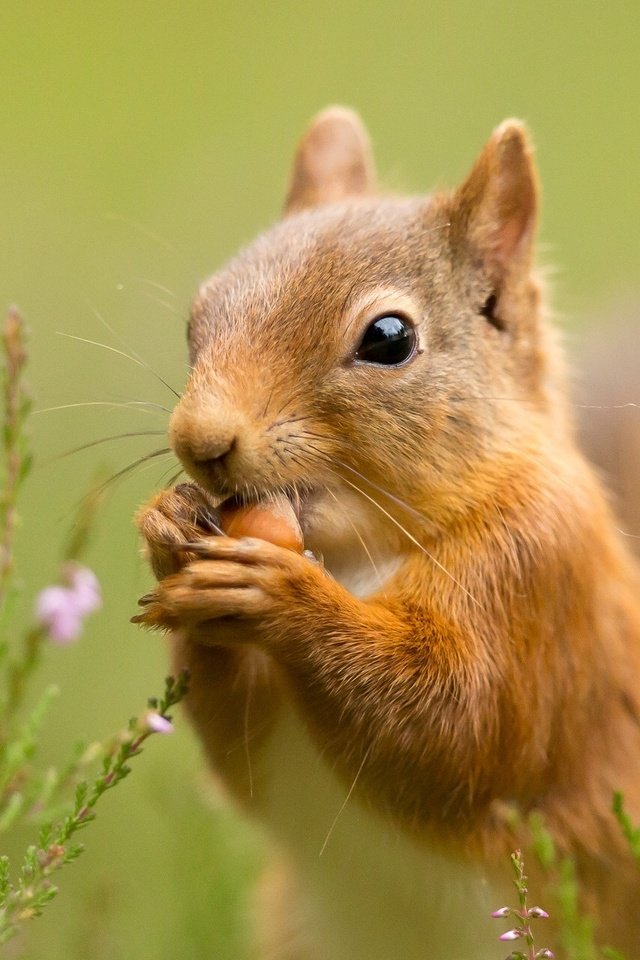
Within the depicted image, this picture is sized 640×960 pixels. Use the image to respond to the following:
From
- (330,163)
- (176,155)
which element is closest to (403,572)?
(330,163)

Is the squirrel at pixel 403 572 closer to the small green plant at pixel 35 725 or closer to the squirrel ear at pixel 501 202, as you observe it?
the squirrel ear at pixel 501 202

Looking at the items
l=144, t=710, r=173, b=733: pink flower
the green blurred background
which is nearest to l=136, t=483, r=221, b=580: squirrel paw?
l=144, t=710, r=173, b=733: pink flower

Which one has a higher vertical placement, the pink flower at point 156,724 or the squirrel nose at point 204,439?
the squirrel nose at point 204,439

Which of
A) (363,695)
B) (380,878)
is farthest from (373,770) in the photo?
(380,878)

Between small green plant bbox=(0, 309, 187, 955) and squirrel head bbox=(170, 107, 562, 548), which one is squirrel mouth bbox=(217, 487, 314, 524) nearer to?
squirrel head bbox=(170, 107, 562, 548)

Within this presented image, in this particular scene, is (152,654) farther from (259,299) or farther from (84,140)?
(84,140)

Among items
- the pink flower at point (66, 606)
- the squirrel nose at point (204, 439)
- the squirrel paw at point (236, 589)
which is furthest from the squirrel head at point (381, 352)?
the pink flower at point (66, 606)
